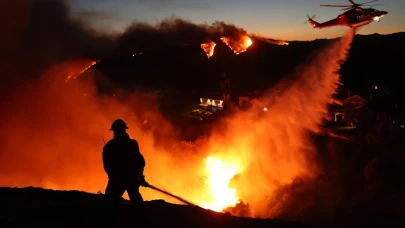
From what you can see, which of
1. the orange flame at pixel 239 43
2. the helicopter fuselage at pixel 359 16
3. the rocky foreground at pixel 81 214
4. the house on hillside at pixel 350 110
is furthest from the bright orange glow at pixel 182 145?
the rocky foreground at pixel 81 214

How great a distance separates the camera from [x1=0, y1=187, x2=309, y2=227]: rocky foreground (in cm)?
598

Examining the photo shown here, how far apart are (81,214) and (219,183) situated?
18493 mm

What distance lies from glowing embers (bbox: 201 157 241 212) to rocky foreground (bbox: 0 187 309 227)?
43.9 ft

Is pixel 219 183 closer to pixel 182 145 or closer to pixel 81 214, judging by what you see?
pixel 182 145

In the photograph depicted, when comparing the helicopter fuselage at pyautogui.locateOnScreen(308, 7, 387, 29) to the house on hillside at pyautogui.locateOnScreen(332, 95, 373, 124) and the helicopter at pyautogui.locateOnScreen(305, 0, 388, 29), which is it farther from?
the house on hillside at pyautogui.locateOnScreen(332, 95, 373, 124)

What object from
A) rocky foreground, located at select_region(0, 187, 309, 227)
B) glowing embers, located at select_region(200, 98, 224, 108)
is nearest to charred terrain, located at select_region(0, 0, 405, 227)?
rocky foreground, located at select_region(0, 187, 309, 227)

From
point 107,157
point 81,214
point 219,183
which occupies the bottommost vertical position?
point 81,214

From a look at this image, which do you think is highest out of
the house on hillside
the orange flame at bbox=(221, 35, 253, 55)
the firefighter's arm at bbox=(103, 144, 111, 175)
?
the house on hillside

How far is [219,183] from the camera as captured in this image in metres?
24.2

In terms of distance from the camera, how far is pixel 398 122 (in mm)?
29141

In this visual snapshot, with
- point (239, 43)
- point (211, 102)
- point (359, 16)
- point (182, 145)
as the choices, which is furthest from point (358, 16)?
point (211, 102)

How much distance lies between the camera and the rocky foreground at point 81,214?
5.98 metres

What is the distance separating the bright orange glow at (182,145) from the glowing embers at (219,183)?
7cm

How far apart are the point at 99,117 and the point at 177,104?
25713mm
